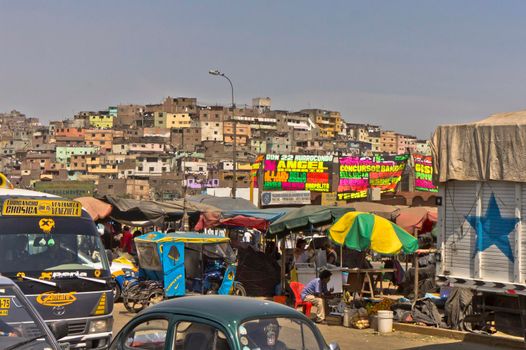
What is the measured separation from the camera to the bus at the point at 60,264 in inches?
392

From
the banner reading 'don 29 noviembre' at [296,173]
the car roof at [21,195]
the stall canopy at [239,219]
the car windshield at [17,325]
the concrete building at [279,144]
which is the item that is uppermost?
the concrete building at [279,144]

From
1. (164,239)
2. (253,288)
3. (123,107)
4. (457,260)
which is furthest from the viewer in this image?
(123,107)

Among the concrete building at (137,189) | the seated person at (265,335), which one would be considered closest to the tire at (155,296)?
the seated person at (265,335)

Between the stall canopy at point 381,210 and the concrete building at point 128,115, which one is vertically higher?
the concrete building at point 128,115

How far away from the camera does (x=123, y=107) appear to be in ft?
603

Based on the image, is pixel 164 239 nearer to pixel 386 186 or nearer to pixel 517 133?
pixel 517 133

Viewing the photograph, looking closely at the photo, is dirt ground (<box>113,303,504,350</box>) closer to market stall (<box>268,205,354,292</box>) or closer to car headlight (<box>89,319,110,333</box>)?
market stall (<box>268,205,354,292</box>)

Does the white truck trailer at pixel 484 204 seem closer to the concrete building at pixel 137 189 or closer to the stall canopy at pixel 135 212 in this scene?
the stall canopy at pixel 135 212

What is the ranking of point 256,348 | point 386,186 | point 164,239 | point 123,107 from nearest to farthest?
1. point 256,348
2. point 164,239
3. point 386,186
4. point 123,107

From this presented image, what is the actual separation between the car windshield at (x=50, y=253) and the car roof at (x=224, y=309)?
328 cm

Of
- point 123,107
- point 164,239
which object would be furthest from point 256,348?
point 123,107

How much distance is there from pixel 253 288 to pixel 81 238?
10316 mm

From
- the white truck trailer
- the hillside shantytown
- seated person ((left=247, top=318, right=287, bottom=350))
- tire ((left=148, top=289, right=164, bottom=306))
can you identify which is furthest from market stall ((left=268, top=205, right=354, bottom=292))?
the hillside shantytown

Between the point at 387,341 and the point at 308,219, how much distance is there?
5.74m
